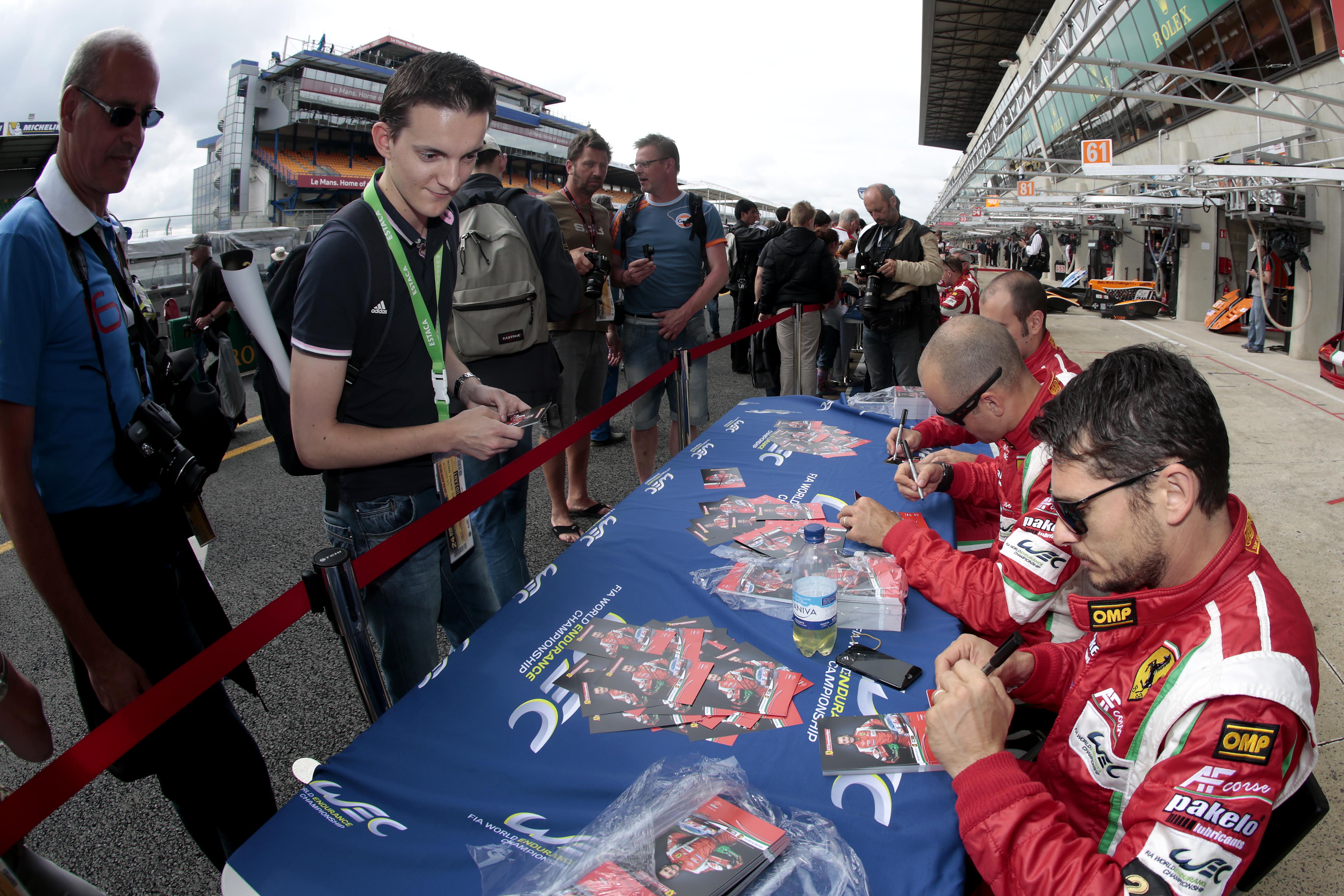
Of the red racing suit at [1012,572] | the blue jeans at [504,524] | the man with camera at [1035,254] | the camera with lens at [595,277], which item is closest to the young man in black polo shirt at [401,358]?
the blue jeans at [504,524]

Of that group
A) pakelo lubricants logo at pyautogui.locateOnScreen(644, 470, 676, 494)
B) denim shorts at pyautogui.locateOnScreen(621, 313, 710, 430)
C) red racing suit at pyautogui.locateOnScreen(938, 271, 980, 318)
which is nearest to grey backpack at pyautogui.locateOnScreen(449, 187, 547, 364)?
pakelo lubricants logo at pyautogui.locateOnScreen(644, 470, 676, 494)

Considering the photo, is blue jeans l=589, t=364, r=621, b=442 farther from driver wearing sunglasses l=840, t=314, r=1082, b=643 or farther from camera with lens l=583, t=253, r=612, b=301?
driver wearing sunglasses l=840, t=314, r=1082, b=643

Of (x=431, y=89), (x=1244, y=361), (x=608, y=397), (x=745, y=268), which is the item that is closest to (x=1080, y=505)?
(x=431, y=89)

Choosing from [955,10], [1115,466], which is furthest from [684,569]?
[955,10]

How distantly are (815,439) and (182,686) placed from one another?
2285mm

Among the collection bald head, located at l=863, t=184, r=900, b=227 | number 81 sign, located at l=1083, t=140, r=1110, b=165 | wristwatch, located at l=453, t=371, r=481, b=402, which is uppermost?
number 81 sign, located at l=1083, t=140, r=1110, b=165

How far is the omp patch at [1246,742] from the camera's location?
862 mm

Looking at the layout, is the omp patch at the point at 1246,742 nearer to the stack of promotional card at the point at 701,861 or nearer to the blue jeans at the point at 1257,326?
the stack of promotional card at the point at 701,861

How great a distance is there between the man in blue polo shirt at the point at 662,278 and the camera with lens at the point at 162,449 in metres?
2.39

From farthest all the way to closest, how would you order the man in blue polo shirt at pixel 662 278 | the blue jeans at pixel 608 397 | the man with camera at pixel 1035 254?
1. the man with camera at pixel 1035 254
2. the blue jeans at pixel 608 397
3. the man in blue polo shirt at pixel 662 278

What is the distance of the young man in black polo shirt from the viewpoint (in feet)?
4.37

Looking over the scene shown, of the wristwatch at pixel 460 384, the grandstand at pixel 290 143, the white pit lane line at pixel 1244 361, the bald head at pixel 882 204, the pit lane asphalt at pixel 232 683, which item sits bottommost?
the pit lane asphalt at pixel 232 683

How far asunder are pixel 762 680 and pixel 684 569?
47cm

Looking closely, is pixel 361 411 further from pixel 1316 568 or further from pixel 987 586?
pixel 1316 568
